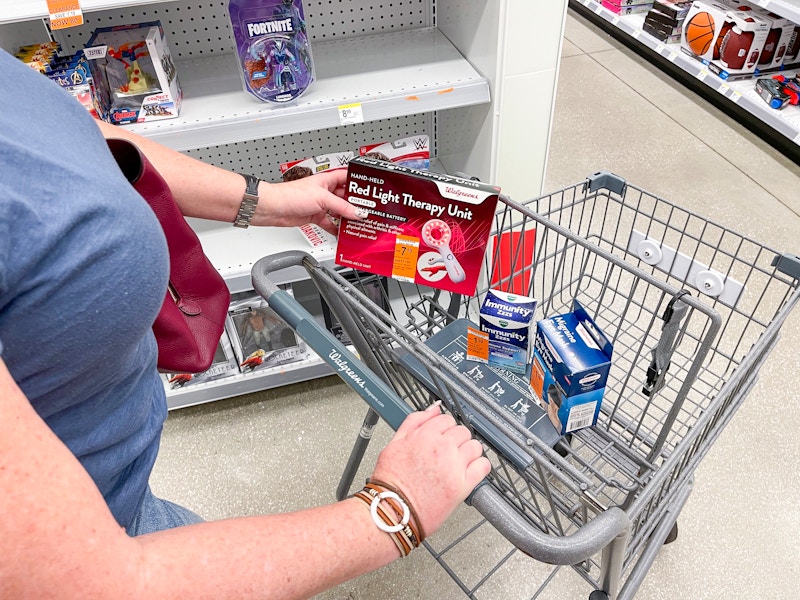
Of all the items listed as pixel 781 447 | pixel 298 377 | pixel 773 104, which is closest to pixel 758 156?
pixel 773 104

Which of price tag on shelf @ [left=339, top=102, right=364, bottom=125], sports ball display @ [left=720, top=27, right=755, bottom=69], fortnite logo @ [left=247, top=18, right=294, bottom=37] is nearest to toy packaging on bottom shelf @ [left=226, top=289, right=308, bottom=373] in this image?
price tag on shelf @ [left=339, top=102, right=364, bottom=125]

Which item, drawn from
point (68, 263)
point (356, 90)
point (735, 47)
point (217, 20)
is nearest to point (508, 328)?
point (68, 263)

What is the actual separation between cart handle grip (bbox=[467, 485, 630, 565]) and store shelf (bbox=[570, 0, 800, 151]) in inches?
109

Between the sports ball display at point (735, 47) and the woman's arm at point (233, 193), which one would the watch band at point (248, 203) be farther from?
the sports ball display at point (735, 47)

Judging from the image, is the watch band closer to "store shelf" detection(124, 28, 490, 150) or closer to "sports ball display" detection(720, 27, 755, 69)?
"store shelf" detection(124, 28, 490, 150)

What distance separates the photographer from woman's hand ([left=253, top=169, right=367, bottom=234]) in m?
1.01

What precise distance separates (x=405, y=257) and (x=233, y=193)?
1.06 ft

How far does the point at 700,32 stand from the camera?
10.6ft

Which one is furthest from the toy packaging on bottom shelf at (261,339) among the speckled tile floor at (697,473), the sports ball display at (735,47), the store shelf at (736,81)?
the sports ball display at (735,47)

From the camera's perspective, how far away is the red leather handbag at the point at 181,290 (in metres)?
0.85

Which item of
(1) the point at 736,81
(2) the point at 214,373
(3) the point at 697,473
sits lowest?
(3) the point at 697,473

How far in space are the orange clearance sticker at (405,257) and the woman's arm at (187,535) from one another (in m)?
0.32

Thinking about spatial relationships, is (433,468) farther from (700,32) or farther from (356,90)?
(700,32)

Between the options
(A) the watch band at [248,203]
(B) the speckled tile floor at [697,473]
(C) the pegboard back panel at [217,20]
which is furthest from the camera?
(C) the pegboard back panel at [217,20]
